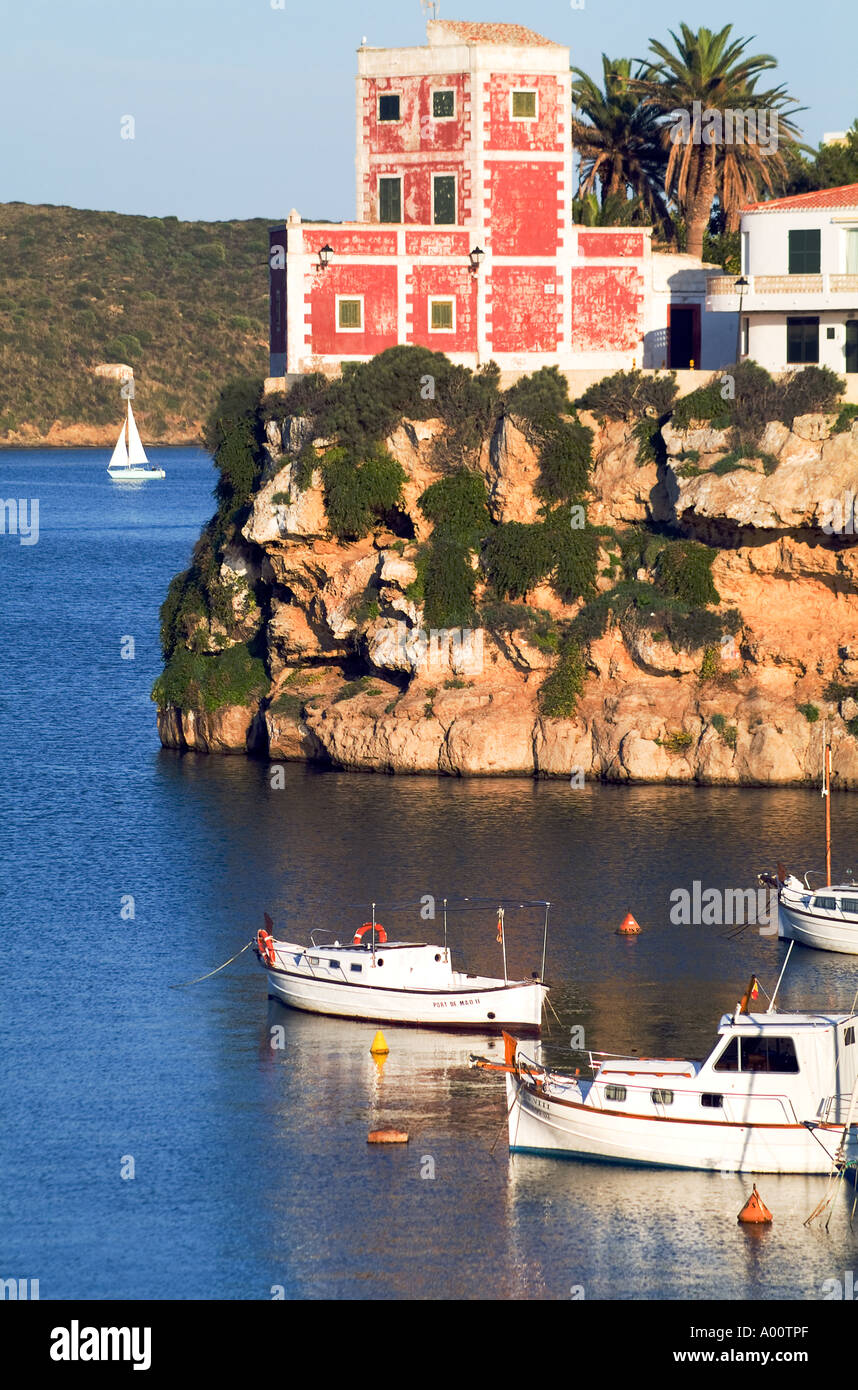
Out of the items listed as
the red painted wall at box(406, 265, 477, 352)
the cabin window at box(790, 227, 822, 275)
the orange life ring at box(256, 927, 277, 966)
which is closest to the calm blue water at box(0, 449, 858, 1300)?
the orange life ring at box(256, 927, 277, 966)

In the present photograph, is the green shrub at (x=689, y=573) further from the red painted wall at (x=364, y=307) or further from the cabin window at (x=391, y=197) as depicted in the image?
the cabin window at (x=391, y=197)

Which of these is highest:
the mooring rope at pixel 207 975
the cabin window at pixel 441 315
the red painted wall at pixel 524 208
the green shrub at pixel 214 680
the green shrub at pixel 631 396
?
the red painted wall at pixel 524 208

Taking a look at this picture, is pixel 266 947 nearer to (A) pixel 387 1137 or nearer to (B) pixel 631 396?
(A) pixel 387 1137

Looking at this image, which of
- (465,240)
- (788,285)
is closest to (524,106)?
(465,240)

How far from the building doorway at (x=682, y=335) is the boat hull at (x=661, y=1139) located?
1780 inches

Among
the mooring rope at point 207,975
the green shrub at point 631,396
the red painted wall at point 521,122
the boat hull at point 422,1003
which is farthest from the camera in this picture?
the red painted wall at point 521,122

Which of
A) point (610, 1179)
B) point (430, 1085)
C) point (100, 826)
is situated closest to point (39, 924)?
point (100, 826)

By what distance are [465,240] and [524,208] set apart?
2.56m

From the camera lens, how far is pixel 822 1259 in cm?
4169

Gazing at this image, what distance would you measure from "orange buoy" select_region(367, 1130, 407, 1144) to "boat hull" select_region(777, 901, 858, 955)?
17.4 m

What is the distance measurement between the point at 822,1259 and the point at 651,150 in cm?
6486

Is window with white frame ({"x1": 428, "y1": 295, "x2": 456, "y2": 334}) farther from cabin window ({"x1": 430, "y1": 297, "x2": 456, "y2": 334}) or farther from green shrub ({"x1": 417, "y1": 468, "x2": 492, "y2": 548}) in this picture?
green shrub ({"x1": 417, "y1": 468, "x2": 492, "y2": 548})

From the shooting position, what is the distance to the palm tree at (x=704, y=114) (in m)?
92.1

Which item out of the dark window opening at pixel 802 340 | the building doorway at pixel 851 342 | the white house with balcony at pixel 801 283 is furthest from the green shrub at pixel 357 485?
the building doorway at pixel 851 342
